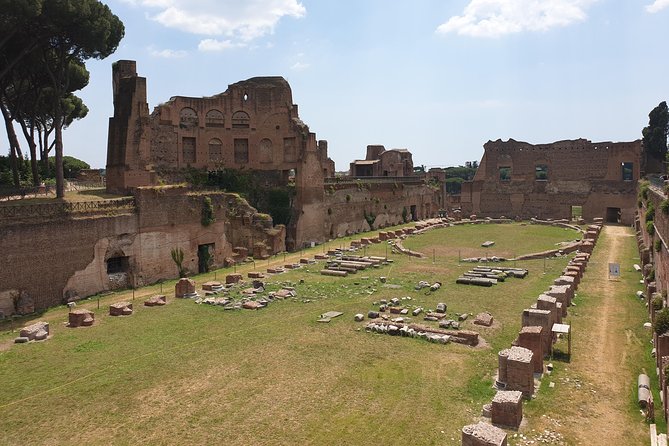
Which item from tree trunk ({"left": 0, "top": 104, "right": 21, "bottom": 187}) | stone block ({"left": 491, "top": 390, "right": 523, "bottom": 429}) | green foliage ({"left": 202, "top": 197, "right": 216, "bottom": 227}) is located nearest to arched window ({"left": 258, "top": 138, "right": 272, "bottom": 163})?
green foliage ({"left": 202, "top": 197, "right": 216, "bottom": 227})

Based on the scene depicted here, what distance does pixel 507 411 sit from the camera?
8359 mm

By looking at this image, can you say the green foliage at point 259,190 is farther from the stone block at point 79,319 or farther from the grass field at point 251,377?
the stone block at point 79,319

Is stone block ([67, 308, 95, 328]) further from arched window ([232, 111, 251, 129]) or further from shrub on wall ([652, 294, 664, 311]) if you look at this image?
arched window ([232, 111, 251, 129])

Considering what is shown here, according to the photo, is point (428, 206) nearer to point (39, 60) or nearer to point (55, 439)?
point (39, 60)

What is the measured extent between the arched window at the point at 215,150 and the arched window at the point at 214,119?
910 mm

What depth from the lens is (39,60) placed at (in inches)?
890

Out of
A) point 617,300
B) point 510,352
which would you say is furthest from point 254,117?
point 510,352

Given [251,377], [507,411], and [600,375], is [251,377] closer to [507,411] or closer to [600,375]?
[507,411]

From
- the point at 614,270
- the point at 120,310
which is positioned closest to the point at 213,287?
the point at 120,310

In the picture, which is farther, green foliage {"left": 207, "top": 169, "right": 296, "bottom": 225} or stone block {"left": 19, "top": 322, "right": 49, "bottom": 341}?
green foliage {"left": 207, "top": 169, "right": 296, "bottom": 225}

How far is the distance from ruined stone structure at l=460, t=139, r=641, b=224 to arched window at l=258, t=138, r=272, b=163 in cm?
2004

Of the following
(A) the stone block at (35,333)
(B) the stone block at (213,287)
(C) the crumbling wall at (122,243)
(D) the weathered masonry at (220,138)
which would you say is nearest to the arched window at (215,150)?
(D) the weathered masonry at (220,138)

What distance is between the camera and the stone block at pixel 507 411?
832 centimetres

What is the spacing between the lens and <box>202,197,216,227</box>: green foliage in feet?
76.2
